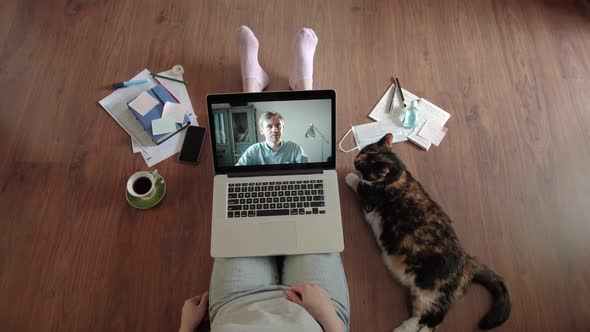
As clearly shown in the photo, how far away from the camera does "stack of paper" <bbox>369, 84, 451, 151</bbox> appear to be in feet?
4.02

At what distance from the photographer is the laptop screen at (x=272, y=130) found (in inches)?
36.5

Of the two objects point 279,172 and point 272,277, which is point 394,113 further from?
point 272,277

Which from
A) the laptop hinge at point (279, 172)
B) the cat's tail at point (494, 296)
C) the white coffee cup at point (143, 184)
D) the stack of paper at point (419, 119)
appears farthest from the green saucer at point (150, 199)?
the cat's tail at point (494, 296)

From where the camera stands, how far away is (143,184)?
1091mm

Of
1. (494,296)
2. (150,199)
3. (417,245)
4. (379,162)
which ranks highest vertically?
(379,162)

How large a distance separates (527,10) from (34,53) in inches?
78.5

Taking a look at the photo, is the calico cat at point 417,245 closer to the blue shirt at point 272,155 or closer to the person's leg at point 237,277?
the blue shirt at point 272,155

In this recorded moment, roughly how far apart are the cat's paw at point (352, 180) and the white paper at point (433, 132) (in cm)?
30

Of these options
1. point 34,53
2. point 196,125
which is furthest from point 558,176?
point 34,53

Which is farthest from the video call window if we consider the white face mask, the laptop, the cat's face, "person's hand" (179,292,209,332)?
"person's hand" (179,292,209,332)

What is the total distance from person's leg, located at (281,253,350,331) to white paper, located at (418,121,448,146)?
56 centimetres

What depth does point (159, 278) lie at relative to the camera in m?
1.05

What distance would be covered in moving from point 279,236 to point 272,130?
29 centimetres

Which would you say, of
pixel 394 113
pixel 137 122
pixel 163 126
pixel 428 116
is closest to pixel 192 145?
pixel 163 126
